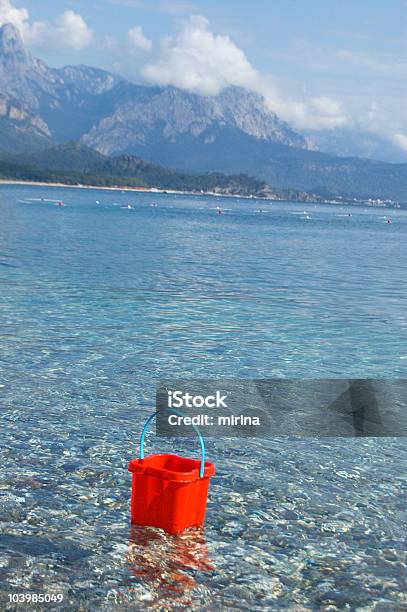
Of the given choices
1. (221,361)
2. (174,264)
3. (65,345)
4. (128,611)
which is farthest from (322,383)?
(174,264)

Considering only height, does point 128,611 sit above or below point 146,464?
below

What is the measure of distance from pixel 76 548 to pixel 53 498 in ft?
5.44

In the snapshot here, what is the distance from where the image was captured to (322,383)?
19.7 m

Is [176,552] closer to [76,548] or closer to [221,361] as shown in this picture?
[76,548]

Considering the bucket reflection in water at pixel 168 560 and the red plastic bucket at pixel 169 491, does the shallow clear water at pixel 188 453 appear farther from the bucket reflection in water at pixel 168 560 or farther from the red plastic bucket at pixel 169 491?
the red plastic bucket at pixel 169 491

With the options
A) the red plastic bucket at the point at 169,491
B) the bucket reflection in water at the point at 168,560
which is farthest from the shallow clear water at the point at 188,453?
the red plastic bucket at the point at 169,491

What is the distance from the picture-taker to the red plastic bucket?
9.27m

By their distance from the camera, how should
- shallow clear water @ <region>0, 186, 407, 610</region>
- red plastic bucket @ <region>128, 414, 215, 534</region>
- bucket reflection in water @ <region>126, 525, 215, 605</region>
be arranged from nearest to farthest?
bucket reflection in water @ <region>126, 525, 215, 605</region> < shallow clear water @ <region>0, 186, 407, 610</region> < red plastic bucket @ <region>128, 414, 215, 534</region>

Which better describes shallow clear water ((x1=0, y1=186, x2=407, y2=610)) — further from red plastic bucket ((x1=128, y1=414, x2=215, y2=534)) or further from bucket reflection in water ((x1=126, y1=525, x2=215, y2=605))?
red plastic bucket ((x1=128, y1=414, x2=215, y2=534))

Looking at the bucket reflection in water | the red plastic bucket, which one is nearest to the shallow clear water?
the bucket reflection in water

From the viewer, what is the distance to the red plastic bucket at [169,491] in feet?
30.4

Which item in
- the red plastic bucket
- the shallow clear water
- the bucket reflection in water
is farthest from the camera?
the red plastic bucket

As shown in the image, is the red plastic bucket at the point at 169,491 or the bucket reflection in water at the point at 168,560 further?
the red plastic bucket at the point at 169,491

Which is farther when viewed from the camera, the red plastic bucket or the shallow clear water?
the red plastic bucket
